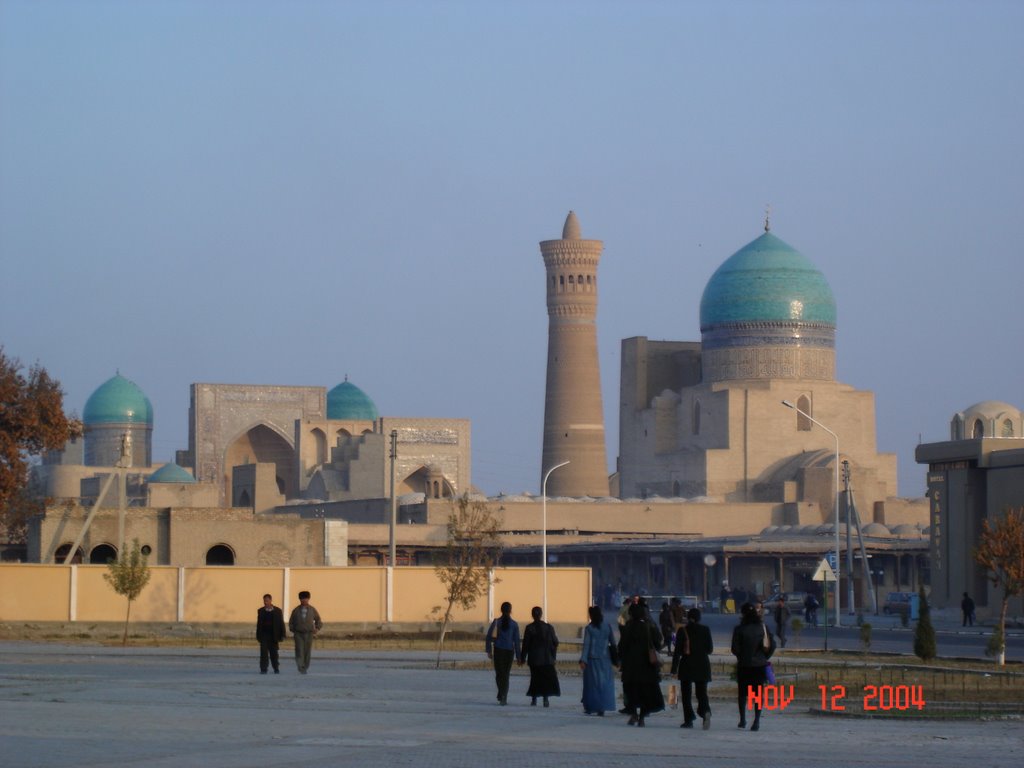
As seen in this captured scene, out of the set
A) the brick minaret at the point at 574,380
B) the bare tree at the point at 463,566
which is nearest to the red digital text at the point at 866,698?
the bare tree at the point at 463,566

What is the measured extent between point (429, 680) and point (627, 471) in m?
53.9

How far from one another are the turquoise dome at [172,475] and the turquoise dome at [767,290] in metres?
22.0

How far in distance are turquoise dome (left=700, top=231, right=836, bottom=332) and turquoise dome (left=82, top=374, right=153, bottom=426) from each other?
30.0m

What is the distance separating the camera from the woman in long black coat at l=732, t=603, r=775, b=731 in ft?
45.0

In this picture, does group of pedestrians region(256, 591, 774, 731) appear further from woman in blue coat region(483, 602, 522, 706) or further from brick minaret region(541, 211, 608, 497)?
brick minaret region(541, 211, 608, 497)

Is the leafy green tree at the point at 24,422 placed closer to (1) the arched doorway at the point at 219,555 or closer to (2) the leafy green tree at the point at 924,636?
(1) the arched doorway at the point at 219,555

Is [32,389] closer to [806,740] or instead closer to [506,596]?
[506,596]

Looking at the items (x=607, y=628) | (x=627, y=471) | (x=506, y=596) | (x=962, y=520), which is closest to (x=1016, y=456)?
(x=962, y=520)

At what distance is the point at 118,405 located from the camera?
85.2 metres

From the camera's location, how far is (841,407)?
6825 cm

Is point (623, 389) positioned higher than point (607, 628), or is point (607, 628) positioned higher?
point (623, 389)

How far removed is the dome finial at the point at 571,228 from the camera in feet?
237

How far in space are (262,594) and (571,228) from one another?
140 ft

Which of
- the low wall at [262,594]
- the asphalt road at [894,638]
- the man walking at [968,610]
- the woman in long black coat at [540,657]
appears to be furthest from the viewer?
the man walking at [968,610]
